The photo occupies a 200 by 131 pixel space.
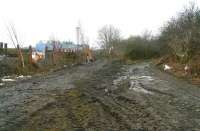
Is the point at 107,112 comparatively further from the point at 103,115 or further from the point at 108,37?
the point at 108,37

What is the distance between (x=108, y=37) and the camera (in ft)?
344

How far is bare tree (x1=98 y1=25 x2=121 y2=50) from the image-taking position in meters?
102

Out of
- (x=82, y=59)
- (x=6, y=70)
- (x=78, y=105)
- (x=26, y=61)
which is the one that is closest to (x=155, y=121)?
(x=78, y=105)

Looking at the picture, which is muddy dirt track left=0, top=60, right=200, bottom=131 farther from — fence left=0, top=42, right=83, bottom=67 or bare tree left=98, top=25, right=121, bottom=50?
bare tree left=98, top=25, right=121, bottom=50

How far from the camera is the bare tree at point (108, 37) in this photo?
335 ft

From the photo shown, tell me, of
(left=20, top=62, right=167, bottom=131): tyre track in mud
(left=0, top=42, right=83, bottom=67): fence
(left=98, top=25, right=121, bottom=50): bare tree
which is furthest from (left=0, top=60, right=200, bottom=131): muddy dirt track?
(left=98, top=25, right=121, bottom=50): bare tree

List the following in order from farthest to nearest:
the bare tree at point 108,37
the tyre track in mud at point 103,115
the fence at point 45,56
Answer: the bare tree at point 108,37 → the fence at point 45,56 → the tyre track in mud at point 103,115

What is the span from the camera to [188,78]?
2614 centimetres

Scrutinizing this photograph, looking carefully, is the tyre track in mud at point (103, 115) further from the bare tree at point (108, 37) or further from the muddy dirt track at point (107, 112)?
the bare tree at point (108, 37)

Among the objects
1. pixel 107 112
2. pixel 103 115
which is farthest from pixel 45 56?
pixel 103 115

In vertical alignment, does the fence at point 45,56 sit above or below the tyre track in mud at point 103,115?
above

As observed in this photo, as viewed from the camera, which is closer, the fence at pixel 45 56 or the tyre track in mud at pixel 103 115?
the tyre track in mud at pixel 103 115

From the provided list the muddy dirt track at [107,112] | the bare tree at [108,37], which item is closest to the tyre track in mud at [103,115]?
the muddy dirt track at [107,112]

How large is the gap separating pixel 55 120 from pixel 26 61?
112ft
